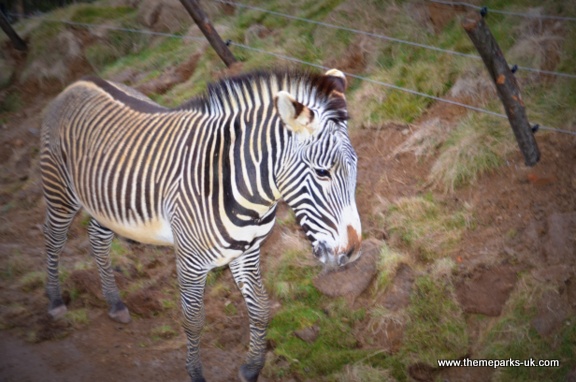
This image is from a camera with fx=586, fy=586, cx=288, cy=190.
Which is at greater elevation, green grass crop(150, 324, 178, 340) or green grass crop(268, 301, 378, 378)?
green grass crop(268, 301, 378, 378)

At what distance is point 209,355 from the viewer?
19.5 feet

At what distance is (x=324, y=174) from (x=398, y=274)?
2.13m

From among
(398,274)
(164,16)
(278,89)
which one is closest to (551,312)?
(398,274)

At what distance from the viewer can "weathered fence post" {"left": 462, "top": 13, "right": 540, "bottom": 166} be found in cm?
524

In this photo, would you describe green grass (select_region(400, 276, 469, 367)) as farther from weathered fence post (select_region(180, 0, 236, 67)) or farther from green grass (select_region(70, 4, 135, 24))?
green grass (select_region(70, 4, 135, 24))

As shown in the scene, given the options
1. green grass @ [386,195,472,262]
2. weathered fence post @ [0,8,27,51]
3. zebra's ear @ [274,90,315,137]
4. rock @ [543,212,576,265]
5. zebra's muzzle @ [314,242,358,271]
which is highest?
rock @ [543,212,576,265]

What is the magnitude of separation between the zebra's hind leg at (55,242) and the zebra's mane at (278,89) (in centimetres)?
238

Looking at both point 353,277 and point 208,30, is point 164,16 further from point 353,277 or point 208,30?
point 353,277

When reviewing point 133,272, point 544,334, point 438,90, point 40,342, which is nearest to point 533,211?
point 544,334

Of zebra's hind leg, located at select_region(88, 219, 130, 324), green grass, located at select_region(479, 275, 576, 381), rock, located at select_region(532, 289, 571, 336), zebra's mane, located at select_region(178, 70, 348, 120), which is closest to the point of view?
zebra's mane, located at select_region(178, 70, 348, 120)

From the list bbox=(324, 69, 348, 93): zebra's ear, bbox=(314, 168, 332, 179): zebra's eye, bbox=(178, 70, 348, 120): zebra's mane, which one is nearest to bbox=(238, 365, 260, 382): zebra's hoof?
bbox=(314, 168, 332, 179): zebra's eye

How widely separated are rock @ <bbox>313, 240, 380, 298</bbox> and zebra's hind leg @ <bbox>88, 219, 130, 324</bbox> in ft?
7.38

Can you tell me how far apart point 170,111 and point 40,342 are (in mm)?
2909

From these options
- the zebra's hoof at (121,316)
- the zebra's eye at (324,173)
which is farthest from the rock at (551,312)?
the zebra's hoof at (121,316)
